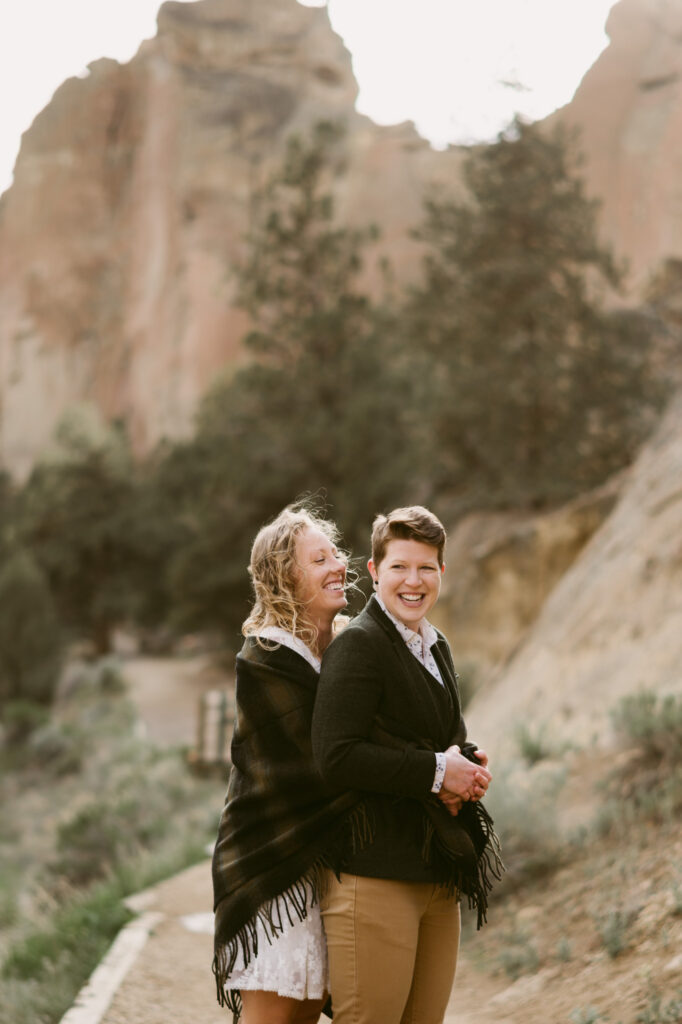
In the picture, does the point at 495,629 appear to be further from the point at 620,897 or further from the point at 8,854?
the point at 620,897

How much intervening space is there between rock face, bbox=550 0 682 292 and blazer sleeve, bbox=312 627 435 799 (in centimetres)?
2431

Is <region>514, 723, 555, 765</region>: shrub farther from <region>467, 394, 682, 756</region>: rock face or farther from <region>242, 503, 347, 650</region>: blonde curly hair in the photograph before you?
<region>242, 503, 347, 650</region>: blonde curly hair

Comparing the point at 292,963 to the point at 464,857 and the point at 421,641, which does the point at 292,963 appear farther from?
the point at 421,641

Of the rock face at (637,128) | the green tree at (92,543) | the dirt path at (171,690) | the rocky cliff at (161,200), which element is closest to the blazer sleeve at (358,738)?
the dirt path at (171,690)

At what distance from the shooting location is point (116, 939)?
566 centimetres

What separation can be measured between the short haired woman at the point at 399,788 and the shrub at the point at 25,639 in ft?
80.2

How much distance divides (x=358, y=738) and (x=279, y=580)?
0.53 meters

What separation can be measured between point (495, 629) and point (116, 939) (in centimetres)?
1037

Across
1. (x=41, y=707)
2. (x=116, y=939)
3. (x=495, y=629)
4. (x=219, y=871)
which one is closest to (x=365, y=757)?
(x=219, y=871)

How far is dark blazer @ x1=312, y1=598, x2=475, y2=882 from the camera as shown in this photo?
250 cm

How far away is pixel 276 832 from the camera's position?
8.73 feet

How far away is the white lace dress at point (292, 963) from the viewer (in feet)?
8.51

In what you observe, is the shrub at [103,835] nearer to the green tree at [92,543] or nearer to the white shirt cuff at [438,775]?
the white shirt cuff at [438,775]

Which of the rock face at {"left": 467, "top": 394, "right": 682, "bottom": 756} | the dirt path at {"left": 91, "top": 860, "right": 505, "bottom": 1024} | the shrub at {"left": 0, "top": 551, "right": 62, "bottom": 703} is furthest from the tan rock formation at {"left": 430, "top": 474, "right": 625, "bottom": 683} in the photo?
the shrub at {"left": 0, "top": 551, "right": 62, "bottom": 703}
